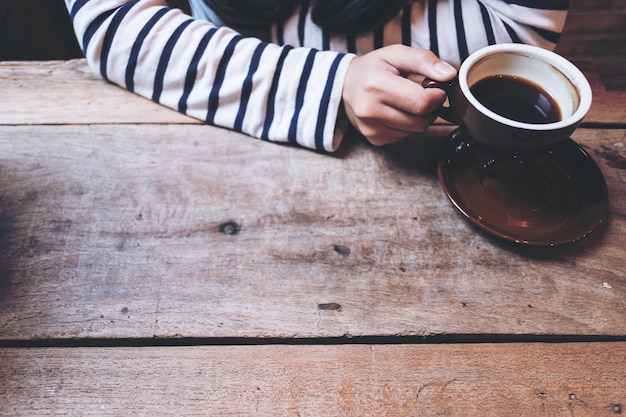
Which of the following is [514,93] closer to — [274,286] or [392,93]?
[392,93]

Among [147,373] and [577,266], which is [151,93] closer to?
[147,373]

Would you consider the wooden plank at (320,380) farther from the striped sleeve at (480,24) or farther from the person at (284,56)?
the striped sleeve at (480,24)

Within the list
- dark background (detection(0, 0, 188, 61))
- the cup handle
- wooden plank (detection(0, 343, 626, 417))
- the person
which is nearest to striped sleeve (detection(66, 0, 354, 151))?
the person

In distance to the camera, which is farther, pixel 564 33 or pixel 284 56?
pixel 564 33

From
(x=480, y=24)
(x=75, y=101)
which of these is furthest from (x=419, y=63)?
(x=75, y=101)

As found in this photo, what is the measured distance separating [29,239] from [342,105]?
42 cm

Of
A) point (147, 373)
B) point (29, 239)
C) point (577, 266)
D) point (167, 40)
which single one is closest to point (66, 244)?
point (29, 239)

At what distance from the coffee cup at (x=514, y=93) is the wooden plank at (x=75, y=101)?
204 millimetres

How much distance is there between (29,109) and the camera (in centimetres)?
71

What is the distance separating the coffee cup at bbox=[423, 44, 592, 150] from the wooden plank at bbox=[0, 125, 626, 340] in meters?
0.13

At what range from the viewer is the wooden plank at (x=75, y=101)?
70cm

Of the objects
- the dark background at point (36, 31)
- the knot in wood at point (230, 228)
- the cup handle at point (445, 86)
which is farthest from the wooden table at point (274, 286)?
the dark background at point (36, 31)

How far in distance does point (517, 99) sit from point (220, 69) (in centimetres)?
38

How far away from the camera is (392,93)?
59 centimetres
